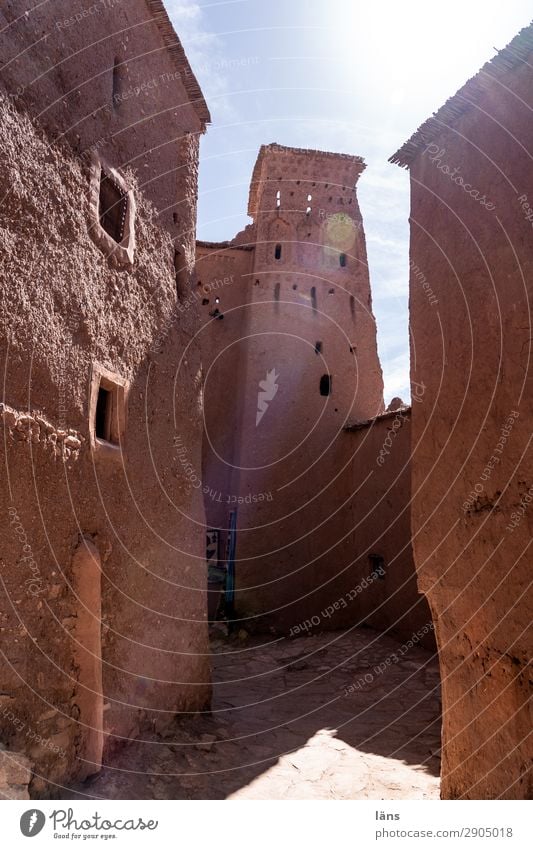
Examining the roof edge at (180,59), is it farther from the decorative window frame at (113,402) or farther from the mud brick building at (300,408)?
the mud brick building at (300,408)

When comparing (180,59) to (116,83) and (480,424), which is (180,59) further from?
(480,424)

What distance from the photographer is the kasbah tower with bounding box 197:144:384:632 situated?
53.2ft

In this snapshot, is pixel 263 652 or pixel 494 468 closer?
pixel 494 468

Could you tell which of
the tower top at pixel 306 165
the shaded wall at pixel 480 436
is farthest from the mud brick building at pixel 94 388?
the tower top at pixel 306 165

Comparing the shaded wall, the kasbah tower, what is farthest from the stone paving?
the kasbah tower

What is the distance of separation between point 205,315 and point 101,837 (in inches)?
652

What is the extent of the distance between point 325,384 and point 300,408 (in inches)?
46.4

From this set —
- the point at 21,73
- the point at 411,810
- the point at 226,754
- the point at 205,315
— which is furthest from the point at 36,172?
the point at 205,315

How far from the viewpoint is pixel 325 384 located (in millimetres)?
17922

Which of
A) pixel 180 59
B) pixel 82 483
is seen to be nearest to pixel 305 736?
pixel 82 483

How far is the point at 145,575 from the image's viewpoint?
735 cm

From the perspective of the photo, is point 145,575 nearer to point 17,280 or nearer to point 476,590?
point 17,280

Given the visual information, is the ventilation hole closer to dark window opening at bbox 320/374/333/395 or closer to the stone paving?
dark window opening at bbox 320/374/333/395

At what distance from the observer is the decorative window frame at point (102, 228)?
6.88 metres
